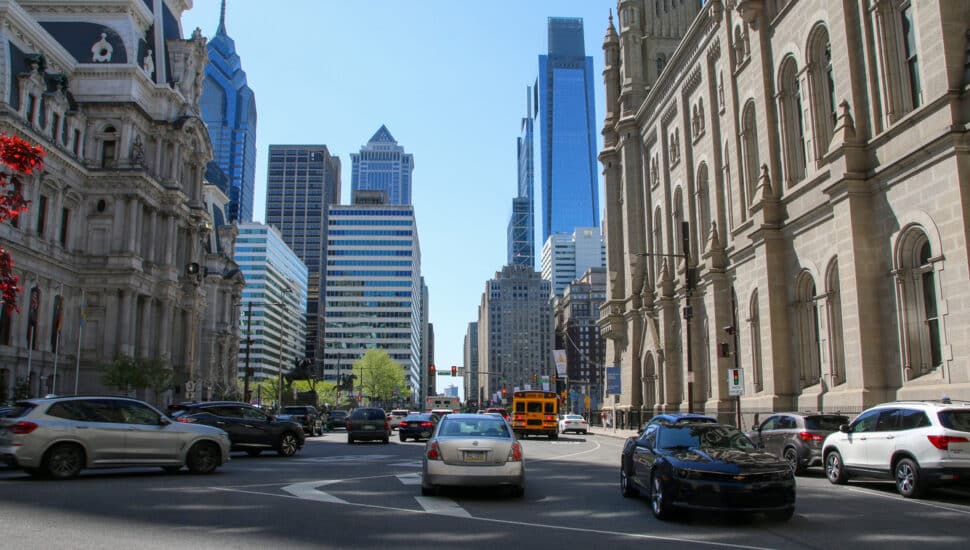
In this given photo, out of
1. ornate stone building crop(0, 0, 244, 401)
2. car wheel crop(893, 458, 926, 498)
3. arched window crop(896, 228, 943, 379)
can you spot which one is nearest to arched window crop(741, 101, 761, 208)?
arched window crop(896, 228, 943, 379)

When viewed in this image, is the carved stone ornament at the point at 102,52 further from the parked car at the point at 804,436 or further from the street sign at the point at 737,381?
the parked car at the point at 804,436

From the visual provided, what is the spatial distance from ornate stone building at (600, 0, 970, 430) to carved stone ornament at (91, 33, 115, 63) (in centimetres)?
4100

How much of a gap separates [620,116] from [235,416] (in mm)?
45459

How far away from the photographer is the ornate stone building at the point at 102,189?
4703 cm

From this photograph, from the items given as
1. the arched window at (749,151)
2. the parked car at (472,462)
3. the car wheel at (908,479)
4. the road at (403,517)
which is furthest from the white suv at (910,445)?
the arched window at (749,151)

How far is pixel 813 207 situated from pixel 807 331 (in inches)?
199

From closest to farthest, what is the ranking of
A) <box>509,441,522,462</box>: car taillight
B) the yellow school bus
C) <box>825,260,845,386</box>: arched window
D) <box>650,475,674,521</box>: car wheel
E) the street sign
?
<box>650,475,674,521</box>: car wheel < <box>509,441,522,462</box>: car taillight < <box>825,260,845,386</box>: arched window < the street sign < the yellow school bus

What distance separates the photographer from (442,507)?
12.0 meters

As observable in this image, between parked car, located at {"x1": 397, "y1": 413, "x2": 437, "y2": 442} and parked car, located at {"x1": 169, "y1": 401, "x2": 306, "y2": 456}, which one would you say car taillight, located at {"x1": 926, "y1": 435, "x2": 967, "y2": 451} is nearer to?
parked car, located at {"x1": 169, "y1": 401, "x2": 306, "y2": 456}

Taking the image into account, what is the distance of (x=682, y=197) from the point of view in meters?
47.5

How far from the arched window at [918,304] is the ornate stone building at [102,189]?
127 feet

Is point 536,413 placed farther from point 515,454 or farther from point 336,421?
point 515,454

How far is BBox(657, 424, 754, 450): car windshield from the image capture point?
467 inches

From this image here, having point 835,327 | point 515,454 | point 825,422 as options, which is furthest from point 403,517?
point 835,327
